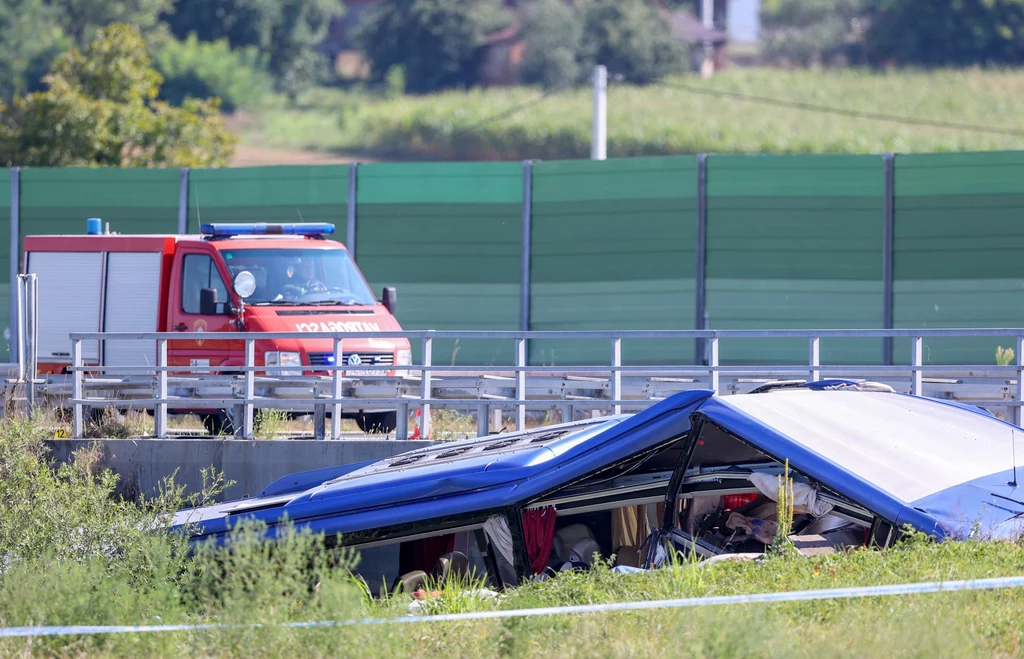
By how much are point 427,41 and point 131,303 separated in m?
65.2

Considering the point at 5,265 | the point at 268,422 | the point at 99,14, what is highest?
the point at 99,14

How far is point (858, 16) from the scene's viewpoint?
94.3 m

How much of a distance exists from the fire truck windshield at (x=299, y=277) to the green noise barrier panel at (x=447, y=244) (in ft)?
16.2

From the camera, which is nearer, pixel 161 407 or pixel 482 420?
pixel 482 420

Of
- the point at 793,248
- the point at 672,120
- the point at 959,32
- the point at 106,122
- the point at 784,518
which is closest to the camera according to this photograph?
the point at 784,518

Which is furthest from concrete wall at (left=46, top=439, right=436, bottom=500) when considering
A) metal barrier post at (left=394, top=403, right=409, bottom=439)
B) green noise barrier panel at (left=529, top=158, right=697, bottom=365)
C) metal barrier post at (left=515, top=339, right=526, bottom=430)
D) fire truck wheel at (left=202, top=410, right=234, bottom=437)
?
green noise barrier panel at (left=529, top=158, right=697, bottom=365)

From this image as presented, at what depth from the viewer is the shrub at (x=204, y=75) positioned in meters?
65.0

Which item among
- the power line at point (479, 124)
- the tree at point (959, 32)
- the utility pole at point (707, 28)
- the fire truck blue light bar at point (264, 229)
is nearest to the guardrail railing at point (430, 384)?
the fire truck blue light bar at point (264, 229)

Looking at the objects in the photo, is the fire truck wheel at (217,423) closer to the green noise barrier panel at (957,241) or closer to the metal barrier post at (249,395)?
the metal barrier post at (249,395)

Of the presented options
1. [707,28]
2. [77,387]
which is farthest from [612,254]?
[707,28]

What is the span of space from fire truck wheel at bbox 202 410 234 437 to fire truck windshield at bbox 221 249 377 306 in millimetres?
1240

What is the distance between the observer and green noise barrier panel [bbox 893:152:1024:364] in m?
17.2

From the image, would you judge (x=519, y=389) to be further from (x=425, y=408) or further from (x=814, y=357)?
(x=814, y=357)

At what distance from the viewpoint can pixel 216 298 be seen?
13.2m
